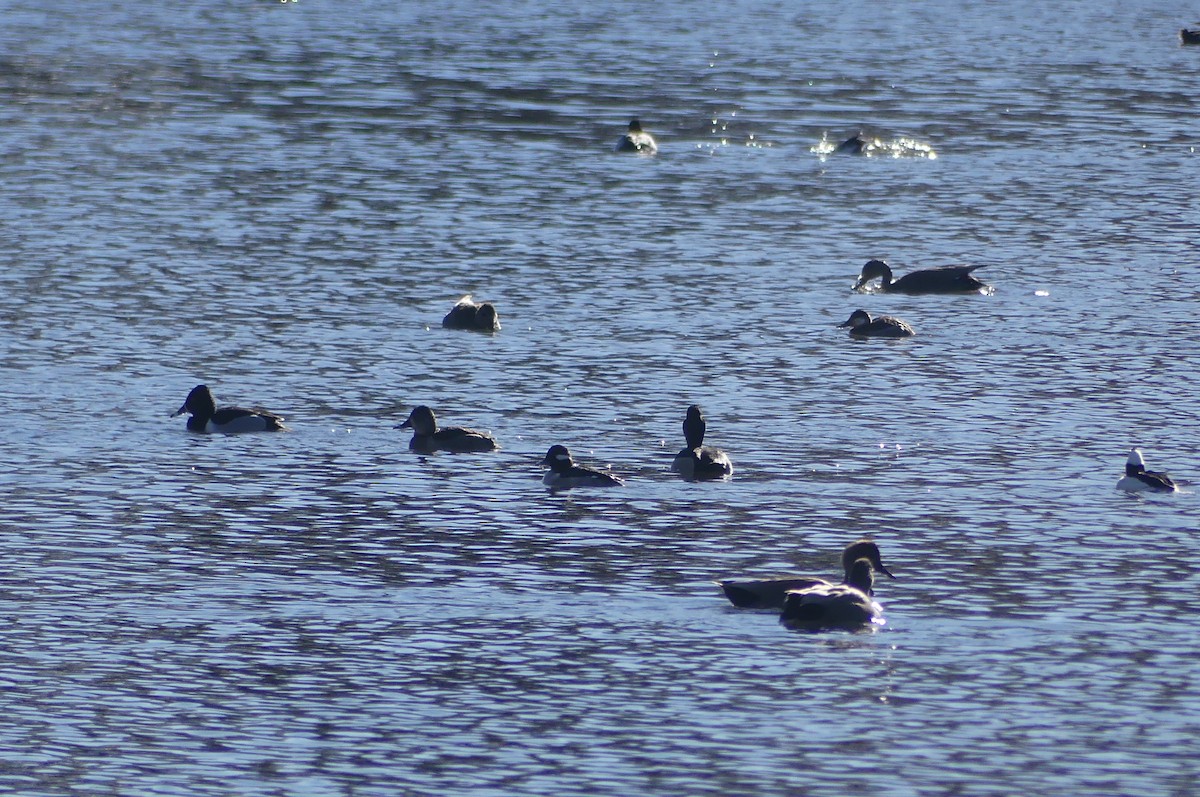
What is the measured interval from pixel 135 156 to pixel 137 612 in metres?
32.9

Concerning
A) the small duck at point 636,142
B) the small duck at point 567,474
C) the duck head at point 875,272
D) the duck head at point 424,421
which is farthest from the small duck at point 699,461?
the small duck at point 636,142

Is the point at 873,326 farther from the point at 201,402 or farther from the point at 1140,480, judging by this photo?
the point at 201,402

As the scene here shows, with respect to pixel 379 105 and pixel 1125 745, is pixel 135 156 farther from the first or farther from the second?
pixel 1125 745

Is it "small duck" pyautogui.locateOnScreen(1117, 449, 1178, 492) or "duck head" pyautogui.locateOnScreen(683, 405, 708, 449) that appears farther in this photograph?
"duck head" pyautogui.locateOnScreen(683, 405, 708, 449)

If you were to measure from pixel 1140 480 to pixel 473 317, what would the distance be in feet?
39.9

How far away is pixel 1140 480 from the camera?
2420 cm

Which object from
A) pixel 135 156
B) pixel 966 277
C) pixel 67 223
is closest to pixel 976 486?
pixel 966 277

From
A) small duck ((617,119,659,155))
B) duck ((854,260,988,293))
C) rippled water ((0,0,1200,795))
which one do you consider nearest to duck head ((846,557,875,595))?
rippled water ((0,0,1200,795))

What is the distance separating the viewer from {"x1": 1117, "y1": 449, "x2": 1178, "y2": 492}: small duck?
24156 mm

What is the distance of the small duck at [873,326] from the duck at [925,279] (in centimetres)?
371

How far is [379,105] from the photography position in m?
62.2

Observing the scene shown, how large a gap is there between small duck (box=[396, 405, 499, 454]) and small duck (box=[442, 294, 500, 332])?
6815 mm

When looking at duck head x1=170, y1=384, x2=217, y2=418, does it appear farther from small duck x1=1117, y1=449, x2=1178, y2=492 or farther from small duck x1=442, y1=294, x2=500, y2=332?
small duck x1=1117, y1=449, x2=1178, y2=492

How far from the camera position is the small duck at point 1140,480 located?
24.2 meters
